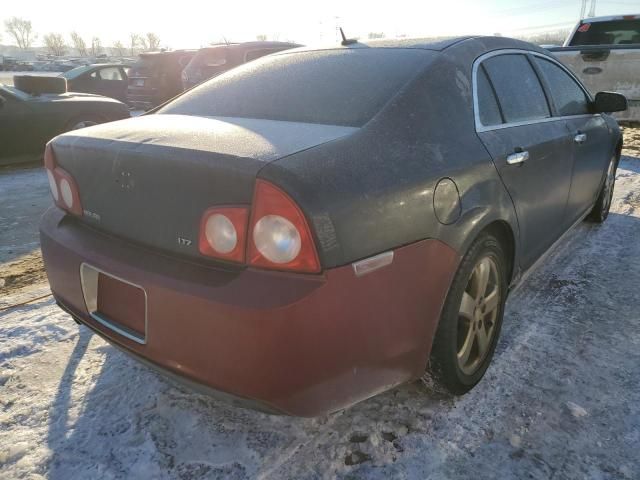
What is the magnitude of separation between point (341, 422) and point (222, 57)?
812 cm

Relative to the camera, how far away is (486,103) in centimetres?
234

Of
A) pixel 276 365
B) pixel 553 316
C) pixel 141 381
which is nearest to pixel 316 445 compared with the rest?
pixel 276 365

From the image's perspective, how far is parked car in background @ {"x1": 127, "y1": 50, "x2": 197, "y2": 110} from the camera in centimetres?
1207

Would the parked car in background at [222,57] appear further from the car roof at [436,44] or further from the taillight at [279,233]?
the taillight at [279,233]

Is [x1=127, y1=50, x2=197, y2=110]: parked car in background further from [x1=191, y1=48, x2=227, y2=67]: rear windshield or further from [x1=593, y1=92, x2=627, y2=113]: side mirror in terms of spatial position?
[x1=593, y1=92, x2=627, y2=113]: side mirror

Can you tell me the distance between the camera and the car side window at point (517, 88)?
8.22ft

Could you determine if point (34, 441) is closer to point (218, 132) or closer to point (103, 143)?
point (103, 143)

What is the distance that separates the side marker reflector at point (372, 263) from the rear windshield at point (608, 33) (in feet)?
29.7

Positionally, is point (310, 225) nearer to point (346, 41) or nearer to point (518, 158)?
point (518, 158)

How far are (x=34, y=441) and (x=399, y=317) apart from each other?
1.49 meters

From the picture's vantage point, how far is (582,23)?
8.96 metres

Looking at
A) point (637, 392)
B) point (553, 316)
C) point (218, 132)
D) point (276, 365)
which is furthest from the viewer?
point (553, 316)

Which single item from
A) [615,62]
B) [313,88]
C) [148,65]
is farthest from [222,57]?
[313,88]

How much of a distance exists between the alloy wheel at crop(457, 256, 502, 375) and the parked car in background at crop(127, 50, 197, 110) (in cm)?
1104
